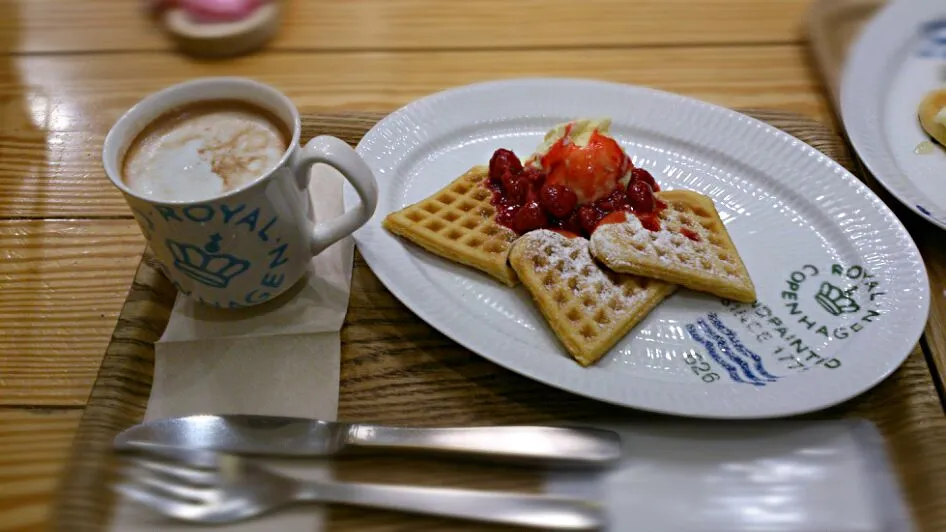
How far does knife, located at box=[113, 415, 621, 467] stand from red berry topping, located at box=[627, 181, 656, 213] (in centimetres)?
44

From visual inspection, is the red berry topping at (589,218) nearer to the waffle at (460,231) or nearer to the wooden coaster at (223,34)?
the waffle at (460,231)

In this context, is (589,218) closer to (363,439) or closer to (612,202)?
(612,202)

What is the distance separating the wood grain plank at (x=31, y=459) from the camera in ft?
2.70

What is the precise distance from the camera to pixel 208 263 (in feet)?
2.97

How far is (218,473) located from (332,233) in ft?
1.24

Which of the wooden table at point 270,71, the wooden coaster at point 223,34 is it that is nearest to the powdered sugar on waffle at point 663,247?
the wooden table at point 270,71

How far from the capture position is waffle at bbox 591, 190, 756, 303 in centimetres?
101

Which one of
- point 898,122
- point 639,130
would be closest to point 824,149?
point 898,122

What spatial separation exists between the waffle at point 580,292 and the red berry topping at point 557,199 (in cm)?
5

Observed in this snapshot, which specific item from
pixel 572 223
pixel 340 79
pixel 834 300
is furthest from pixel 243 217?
pixel 834 300

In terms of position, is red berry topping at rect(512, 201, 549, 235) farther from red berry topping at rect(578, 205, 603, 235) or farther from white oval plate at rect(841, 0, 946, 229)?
white oval plate at rect(841, 0, 946, 229)

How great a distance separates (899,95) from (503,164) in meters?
0.90

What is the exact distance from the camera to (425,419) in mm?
913

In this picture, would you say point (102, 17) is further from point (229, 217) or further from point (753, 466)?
point (753, 466)
